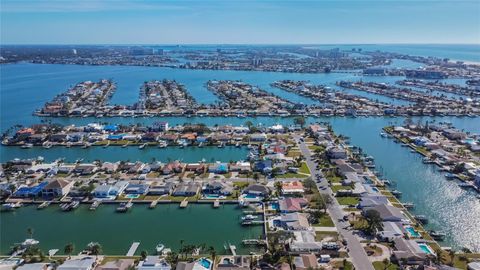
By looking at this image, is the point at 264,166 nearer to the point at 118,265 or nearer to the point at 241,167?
the point at 241,167

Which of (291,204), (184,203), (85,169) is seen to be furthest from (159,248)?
(85,169)

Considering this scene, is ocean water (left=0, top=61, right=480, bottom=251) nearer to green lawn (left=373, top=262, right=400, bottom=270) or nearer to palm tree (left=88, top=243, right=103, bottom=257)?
green lawn (left=373, top=262, right=400, bottom=270)

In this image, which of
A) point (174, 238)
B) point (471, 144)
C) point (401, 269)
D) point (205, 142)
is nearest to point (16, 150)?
point (205, 142)

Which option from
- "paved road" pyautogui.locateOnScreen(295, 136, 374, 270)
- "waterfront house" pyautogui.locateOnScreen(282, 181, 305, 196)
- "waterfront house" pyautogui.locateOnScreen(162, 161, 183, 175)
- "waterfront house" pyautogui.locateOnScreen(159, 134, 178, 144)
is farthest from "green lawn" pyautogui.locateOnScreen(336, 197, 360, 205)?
"waterfront house" pyautogui.locateOnScreen(159, 134, 178, 144)

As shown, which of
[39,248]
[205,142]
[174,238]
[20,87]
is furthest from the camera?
[20,87]

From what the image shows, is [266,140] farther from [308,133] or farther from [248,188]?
[248,188]
